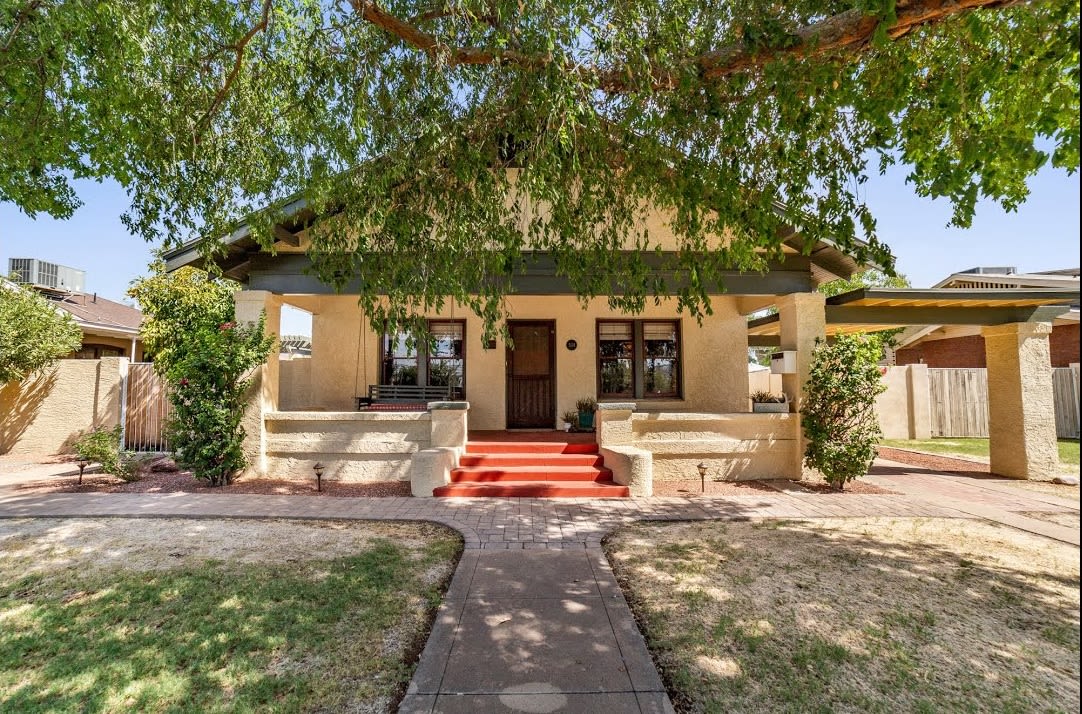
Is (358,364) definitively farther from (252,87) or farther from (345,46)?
(345,46)

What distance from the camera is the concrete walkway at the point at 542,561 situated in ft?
9.32

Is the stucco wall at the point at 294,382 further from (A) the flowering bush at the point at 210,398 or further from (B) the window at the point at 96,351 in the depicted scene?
(B) the window at the point at 96,351

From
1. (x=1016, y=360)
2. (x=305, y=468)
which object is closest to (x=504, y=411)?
(x=305, y=468)

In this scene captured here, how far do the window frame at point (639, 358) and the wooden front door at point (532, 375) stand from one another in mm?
1009

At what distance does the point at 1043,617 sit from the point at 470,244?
558 centimetres

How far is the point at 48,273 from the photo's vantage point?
2244 centimetres

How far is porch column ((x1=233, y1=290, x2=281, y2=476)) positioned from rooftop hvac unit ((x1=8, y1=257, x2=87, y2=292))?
20444 mm

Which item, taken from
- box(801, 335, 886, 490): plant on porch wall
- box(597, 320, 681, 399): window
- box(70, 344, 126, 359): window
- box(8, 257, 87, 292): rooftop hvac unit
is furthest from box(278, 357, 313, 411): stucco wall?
box(8, 257, 87, 292): rooftop hvac unit

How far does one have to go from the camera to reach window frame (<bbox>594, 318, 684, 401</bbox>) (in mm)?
11305

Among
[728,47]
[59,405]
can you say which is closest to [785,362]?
[728,47]

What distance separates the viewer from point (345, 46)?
5566mm

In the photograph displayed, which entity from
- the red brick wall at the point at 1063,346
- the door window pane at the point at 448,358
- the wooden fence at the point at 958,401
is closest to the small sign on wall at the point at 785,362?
the door window pane at the point at 448,358

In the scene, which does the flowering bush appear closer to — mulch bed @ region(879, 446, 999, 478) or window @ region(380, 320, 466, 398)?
window @ region(380, 320, 466, 398)

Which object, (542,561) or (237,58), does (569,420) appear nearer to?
(542,561)
